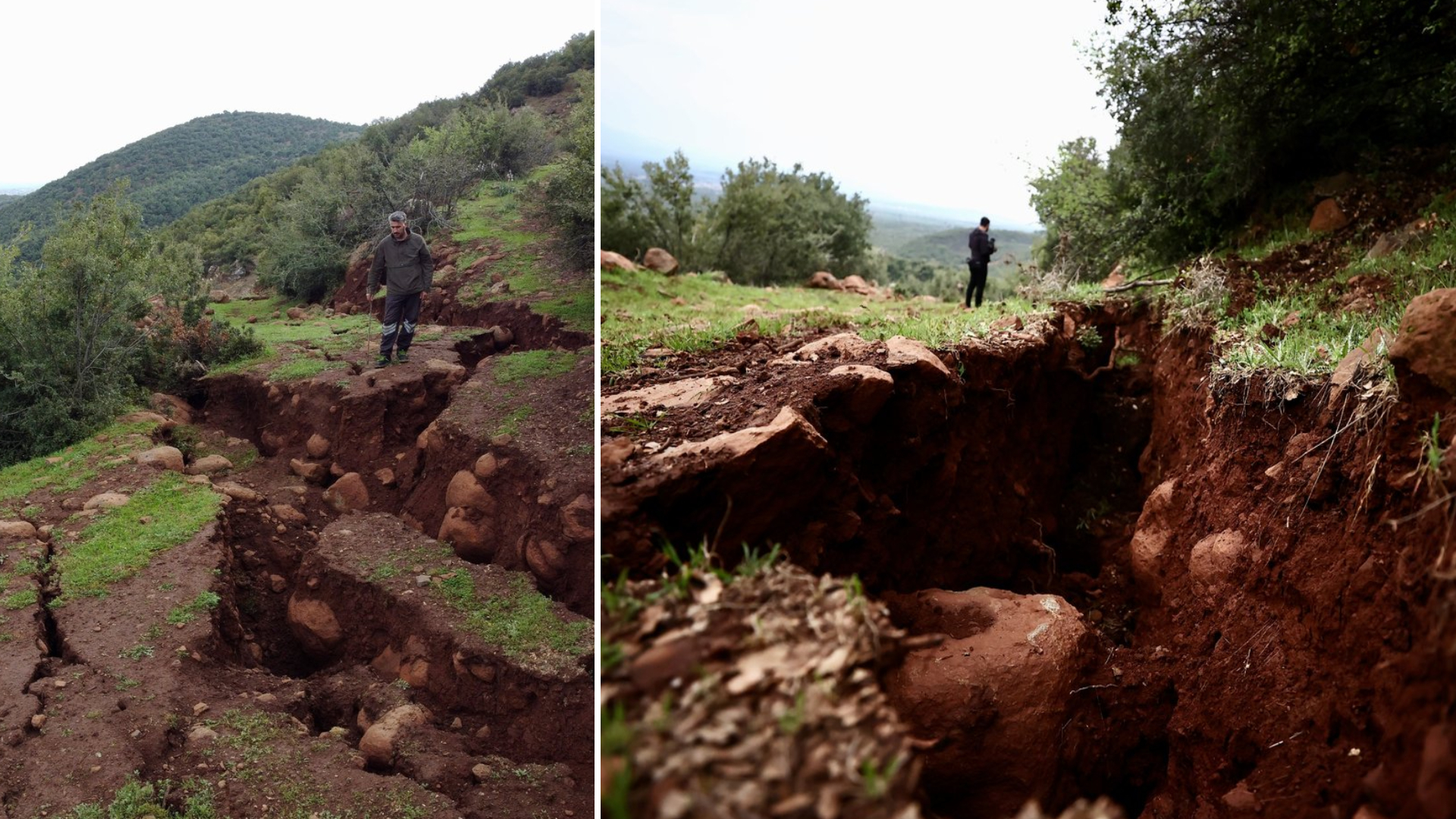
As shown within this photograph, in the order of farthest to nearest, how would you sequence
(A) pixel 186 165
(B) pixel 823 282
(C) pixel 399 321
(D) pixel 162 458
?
(B) pixel 823 282
(A) pixel 186 165
(C) pixel 399 321
(D) pixel 162 458

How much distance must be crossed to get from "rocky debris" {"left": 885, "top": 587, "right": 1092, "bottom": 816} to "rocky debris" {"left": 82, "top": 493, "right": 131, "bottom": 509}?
5038 mm

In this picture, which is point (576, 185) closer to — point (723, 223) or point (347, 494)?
point (347, 494)

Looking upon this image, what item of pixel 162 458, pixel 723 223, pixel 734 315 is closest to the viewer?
pixel 162 458

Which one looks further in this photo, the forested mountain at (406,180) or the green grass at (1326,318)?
the forested mountain at (406,180)

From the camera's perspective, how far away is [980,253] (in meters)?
9.20

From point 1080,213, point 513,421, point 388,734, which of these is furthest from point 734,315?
point 1080,213

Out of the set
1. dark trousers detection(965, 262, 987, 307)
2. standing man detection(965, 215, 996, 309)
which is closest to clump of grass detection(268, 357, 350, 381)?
standing man detection(965, 215, 996, 309)

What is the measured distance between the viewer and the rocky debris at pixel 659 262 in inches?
440

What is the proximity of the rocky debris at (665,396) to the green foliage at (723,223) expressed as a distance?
39.9 ft

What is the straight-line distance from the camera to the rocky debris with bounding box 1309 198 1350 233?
→ 6164mm

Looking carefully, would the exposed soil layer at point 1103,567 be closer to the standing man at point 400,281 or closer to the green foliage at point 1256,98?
the green foliage at point 1256,98

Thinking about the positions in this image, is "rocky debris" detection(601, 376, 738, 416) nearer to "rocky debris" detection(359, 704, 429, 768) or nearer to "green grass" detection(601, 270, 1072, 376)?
"green grass" detection(601, 270, 1072, 376)

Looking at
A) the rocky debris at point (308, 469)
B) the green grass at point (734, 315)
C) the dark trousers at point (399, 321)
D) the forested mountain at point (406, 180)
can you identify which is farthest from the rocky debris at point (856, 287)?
the rocky debris at point (308, 469)

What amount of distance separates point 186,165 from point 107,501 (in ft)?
8.91
